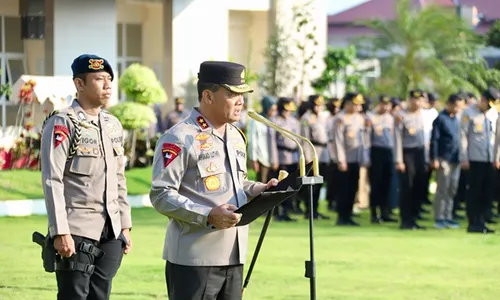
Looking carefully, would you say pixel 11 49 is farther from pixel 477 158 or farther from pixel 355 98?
pixel 477 158

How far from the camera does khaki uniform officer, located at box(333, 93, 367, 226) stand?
17.7 meters

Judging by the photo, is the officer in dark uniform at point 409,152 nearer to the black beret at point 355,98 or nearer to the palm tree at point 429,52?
the black beret at point 355,98

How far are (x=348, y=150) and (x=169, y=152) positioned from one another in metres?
11.9

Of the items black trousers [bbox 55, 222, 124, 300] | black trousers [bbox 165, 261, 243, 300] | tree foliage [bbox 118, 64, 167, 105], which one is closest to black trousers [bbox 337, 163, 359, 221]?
tree foliage [bbox 118, 64, 167, 105]

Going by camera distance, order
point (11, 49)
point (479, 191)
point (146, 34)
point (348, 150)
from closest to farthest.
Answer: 1. point (479, 191)
2. point (348, 150)
3. point (11, 49)
4. point (146, 34)

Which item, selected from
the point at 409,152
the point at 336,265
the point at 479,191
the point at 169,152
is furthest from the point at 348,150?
the point at 169,152

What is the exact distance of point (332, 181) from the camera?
64.4 ft

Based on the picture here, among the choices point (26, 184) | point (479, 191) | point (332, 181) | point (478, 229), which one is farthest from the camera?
point (332, 181)

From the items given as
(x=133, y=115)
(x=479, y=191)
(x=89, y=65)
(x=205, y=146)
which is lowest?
(x=479, y=191)

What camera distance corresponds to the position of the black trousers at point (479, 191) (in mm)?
16312

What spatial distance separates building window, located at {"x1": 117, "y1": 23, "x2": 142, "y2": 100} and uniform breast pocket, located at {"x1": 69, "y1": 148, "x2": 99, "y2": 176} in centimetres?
2281

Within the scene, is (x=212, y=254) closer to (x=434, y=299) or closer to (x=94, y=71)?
(x=94, y=71)

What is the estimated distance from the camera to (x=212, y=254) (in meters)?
6.16

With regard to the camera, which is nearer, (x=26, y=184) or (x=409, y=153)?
(x=409, y=153)
